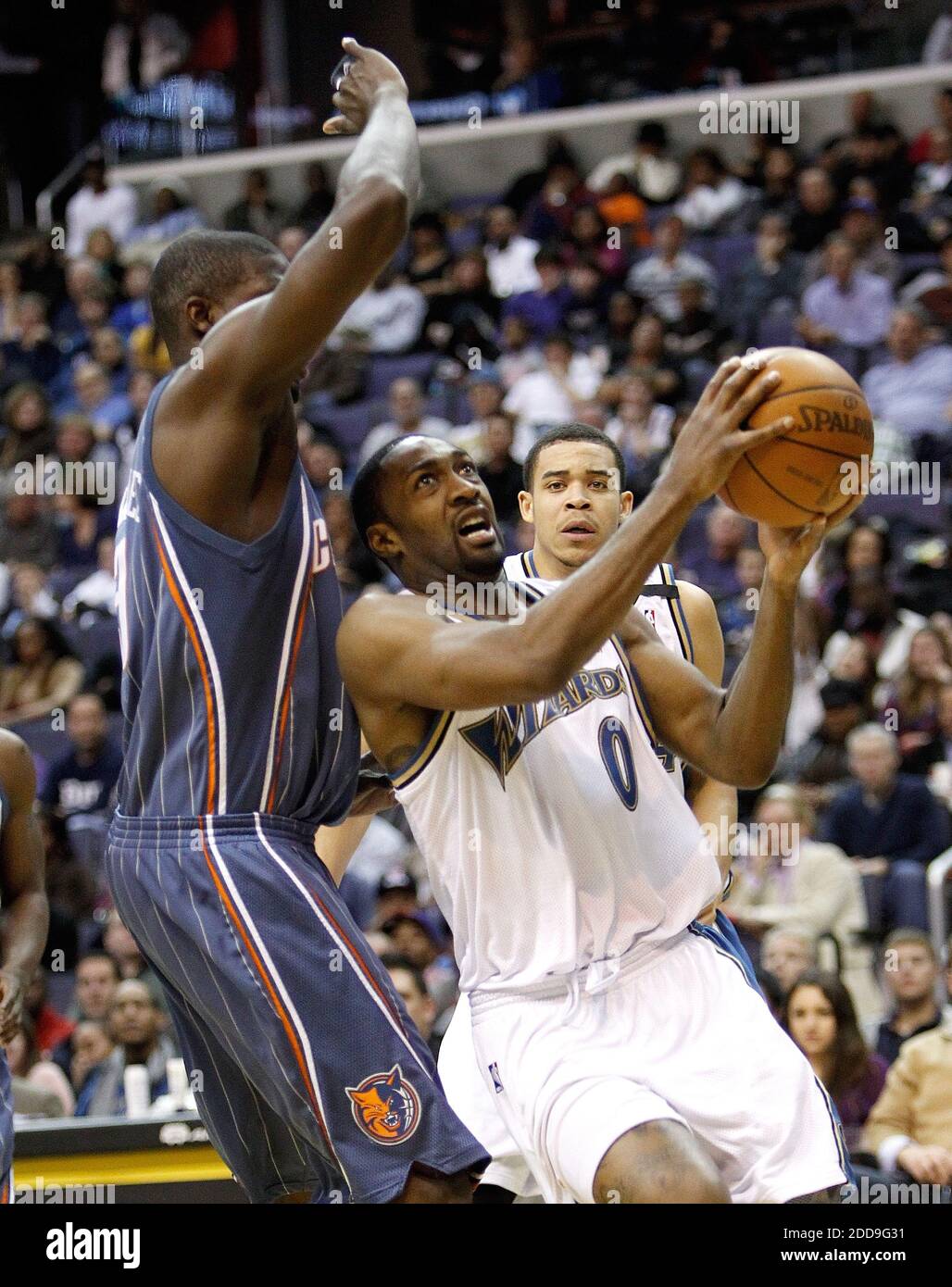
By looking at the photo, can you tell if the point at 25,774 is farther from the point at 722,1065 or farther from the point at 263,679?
the point at 722,1065

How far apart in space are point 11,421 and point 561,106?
5.48 m

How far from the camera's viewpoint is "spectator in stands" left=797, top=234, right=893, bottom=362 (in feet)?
38.1

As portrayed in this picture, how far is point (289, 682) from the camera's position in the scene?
11.1 feet

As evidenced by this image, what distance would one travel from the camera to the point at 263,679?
3.37 m

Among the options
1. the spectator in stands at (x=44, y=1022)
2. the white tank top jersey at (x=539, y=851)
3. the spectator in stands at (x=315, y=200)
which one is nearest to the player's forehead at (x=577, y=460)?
the white tank top jersey at (x=539, y=851)

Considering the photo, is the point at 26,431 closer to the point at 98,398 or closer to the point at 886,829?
the point at 98,398

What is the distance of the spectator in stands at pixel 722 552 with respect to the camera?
9.83 metres

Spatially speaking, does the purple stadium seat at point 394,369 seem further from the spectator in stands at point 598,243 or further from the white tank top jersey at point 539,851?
the white tank top jersey at point 539,851

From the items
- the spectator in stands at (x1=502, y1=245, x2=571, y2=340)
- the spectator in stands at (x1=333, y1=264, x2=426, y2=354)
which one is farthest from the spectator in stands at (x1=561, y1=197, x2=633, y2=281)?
the spectator in stands at (x1=333, y1=264, x2=426, y2=354)

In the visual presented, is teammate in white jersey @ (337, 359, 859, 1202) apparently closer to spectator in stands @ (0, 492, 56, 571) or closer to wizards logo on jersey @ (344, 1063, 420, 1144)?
wizards logo on jersey @ (344, 1063, 420, 1144)

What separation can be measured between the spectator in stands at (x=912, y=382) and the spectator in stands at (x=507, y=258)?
10.5ft

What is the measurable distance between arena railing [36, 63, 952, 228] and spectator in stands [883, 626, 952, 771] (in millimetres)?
6257

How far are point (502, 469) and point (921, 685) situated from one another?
119 inches
